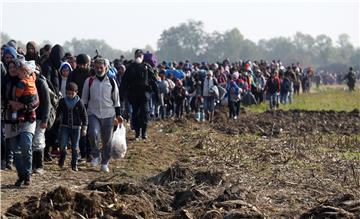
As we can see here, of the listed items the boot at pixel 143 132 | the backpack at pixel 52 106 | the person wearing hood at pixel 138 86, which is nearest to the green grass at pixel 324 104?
the boot at pixel 143 132

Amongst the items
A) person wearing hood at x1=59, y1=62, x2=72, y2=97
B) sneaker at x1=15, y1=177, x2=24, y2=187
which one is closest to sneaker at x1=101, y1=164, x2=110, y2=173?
person wearing hood at x1=59, y1=62, x2=72, y2=97

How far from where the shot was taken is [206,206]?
8586mm

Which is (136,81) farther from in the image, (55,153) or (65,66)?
(55,153)

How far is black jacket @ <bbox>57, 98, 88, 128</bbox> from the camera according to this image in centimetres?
1166

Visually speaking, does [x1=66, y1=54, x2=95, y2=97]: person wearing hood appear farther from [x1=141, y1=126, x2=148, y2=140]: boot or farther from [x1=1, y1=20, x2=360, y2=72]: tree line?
[x1=1, y1=20, x2=360, y2=72]: tree line

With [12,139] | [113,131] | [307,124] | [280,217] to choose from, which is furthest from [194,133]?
[280,217]

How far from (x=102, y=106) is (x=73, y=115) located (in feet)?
1.74

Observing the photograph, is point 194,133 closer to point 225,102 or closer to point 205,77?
point 205,77

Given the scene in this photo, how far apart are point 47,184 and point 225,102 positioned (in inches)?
681

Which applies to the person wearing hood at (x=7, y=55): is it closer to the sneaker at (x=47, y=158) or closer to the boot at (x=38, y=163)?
the boot at (x=38, y=163)

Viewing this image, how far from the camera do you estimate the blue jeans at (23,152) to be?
989cm

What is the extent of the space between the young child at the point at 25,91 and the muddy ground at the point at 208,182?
961 mm

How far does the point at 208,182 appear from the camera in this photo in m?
10.3

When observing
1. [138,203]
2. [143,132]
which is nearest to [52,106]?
[138,203]
